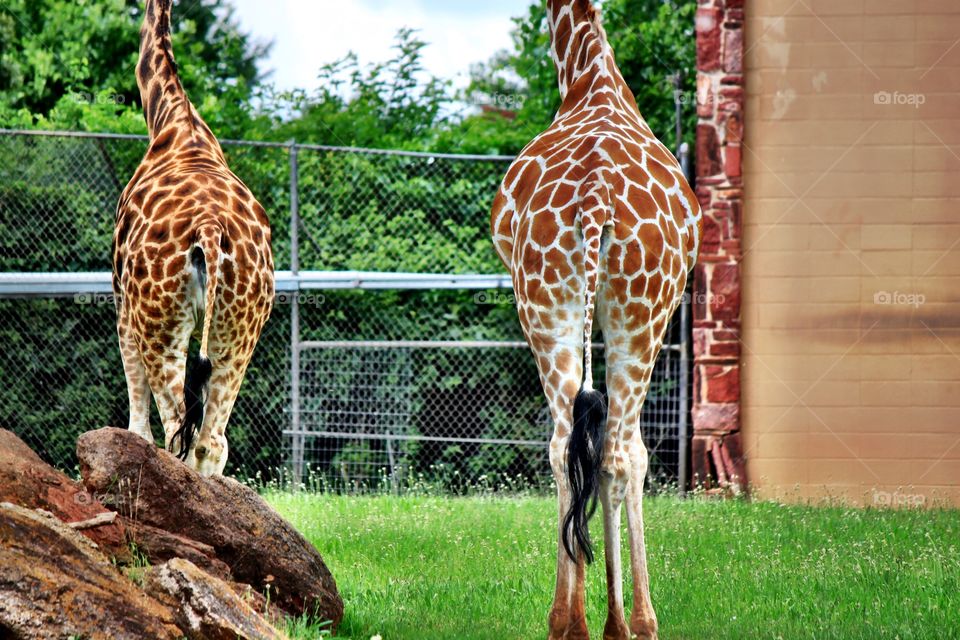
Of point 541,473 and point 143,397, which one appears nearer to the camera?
point 143,397

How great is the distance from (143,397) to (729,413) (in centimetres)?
576

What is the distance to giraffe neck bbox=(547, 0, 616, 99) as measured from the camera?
20.7ft

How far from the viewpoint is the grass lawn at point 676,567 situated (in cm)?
562

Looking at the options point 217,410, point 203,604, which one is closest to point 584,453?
point 203,604

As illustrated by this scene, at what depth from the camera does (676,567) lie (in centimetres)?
701

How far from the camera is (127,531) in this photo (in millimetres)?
4891

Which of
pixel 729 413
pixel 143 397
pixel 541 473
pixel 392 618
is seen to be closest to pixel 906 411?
pixel 729 413

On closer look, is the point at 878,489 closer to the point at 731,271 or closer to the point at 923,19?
the point at 731,271

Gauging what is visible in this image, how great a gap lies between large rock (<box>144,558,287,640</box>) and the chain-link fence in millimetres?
5350

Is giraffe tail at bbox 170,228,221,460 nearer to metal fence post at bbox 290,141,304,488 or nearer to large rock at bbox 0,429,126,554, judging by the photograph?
large rock at bbox 0,429,126,554

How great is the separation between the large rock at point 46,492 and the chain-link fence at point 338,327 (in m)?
4.92

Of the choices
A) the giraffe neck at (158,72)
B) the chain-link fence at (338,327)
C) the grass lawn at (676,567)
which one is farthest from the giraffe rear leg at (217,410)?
the chain-link fence at (338,327)

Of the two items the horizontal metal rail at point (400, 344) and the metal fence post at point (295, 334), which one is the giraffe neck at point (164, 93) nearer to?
the metal fence post at point (295, 334)

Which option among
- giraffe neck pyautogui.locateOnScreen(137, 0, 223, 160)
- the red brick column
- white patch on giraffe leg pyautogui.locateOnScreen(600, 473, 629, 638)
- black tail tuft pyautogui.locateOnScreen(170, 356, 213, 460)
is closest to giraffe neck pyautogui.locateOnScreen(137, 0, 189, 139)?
giraffe neck pyautogui.locateOnScreen(137, 0, 223, 160)
